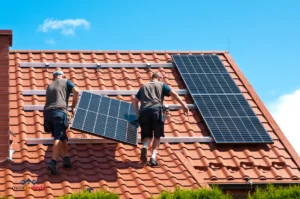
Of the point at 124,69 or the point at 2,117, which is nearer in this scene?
the point at 2,117

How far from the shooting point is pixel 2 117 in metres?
14.4

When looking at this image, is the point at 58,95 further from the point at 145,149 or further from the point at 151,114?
the point at 145,149

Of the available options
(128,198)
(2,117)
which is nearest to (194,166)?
(128,198)

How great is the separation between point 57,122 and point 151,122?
1.92 meters

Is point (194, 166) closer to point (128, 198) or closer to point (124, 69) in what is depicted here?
point (128, 198)

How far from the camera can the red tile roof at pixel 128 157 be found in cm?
1337

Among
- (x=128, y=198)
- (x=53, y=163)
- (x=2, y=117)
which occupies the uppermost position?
(x=2, y=117)

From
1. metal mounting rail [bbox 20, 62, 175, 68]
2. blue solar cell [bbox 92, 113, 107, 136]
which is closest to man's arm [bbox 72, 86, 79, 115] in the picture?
blue solar cell [bbox 92, 113, 107, 136]

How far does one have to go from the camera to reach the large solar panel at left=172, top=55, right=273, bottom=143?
51.6 feet

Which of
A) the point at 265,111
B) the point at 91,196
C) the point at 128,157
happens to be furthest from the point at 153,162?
the point at 265,111

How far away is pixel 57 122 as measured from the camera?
44.9 ft

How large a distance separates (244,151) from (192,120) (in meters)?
1.48

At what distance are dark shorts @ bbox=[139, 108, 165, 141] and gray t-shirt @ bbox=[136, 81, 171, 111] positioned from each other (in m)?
0.12

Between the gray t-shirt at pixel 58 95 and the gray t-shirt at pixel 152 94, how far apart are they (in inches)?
58.1
